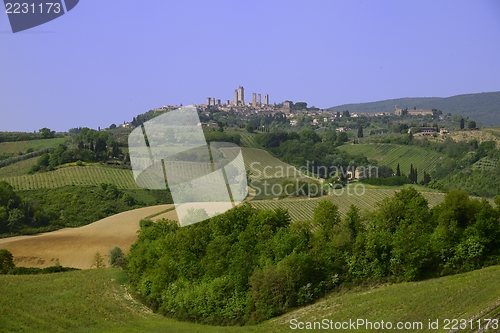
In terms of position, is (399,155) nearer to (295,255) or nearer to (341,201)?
(341,201)

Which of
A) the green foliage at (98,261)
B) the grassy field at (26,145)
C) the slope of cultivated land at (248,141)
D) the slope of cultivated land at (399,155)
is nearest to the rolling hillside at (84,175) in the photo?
the grassy field at (26,145)

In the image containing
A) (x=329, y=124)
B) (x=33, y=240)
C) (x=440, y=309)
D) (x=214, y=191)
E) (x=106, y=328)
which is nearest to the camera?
(x=440, y=309)

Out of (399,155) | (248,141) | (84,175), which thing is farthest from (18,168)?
(399,155)

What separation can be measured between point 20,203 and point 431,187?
3733cm

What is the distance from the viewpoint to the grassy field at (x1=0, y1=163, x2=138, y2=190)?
56.6m

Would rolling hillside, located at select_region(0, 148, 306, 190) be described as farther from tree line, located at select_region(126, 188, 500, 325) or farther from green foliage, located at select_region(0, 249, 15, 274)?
tree line, located at select_region(126, 188, 500, 325)

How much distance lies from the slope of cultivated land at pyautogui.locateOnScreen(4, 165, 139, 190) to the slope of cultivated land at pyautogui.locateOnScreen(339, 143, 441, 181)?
3345 cm

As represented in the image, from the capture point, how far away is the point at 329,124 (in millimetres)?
146250

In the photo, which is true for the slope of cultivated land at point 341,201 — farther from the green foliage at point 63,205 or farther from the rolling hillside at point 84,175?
the green foliage at point 63,205

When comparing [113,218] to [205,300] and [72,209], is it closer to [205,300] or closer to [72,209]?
[72,209]

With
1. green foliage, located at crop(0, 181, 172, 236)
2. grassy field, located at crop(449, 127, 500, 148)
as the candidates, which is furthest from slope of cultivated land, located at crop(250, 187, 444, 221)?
grassy field, located at crop(449, 127, 500, 148)

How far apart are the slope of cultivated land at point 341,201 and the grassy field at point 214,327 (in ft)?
66.6

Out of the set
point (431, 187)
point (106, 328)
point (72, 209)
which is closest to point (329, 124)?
point (431, 187)
